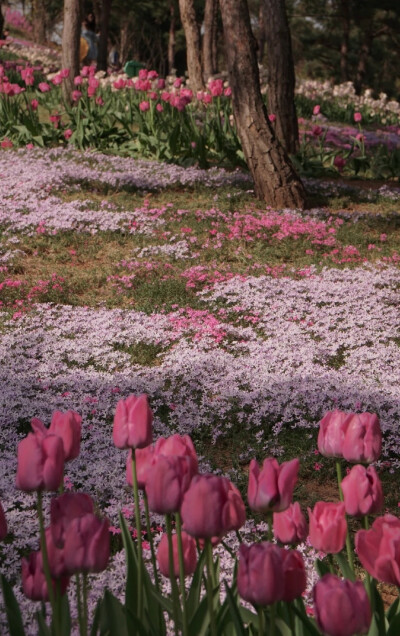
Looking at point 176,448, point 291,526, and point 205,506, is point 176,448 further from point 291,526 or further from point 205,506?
point 291,526

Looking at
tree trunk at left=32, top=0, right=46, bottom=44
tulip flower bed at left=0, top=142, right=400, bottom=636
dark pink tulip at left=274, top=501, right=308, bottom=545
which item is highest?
tree trunk at left=32, top=0, right=46, bottom=44

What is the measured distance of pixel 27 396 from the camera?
6445mm

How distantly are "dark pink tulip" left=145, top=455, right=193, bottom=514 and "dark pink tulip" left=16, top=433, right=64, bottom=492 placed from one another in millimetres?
241

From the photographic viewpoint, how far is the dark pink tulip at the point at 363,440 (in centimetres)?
230

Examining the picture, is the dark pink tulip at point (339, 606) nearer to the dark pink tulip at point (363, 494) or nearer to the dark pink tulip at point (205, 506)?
the dark pink tulip at point (205, 506)

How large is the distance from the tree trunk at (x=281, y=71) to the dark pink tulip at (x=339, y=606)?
44.1 feet

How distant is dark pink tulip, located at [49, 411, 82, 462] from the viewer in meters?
2.19

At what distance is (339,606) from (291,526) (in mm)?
538

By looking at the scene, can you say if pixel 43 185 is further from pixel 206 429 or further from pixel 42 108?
pixel 42 108

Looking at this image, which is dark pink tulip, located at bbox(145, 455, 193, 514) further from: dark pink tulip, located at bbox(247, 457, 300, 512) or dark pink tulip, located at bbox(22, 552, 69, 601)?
dark pink tulip, located at bbox(22, 552, 69, 601)

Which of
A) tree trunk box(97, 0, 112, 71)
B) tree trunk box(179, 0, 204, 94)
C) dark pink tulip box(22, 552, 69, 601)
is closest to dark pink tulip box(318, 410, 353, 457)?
dark pink tulip box(22, 552, 69, 601)

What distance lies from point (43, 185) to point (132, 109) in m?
3.75

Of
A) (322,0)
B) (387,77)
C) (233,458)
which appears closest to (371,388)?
(233,458)

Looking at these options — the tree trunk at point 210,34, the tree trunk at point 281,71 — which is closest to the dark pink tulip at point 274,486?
the tree trunk at point 281,71
